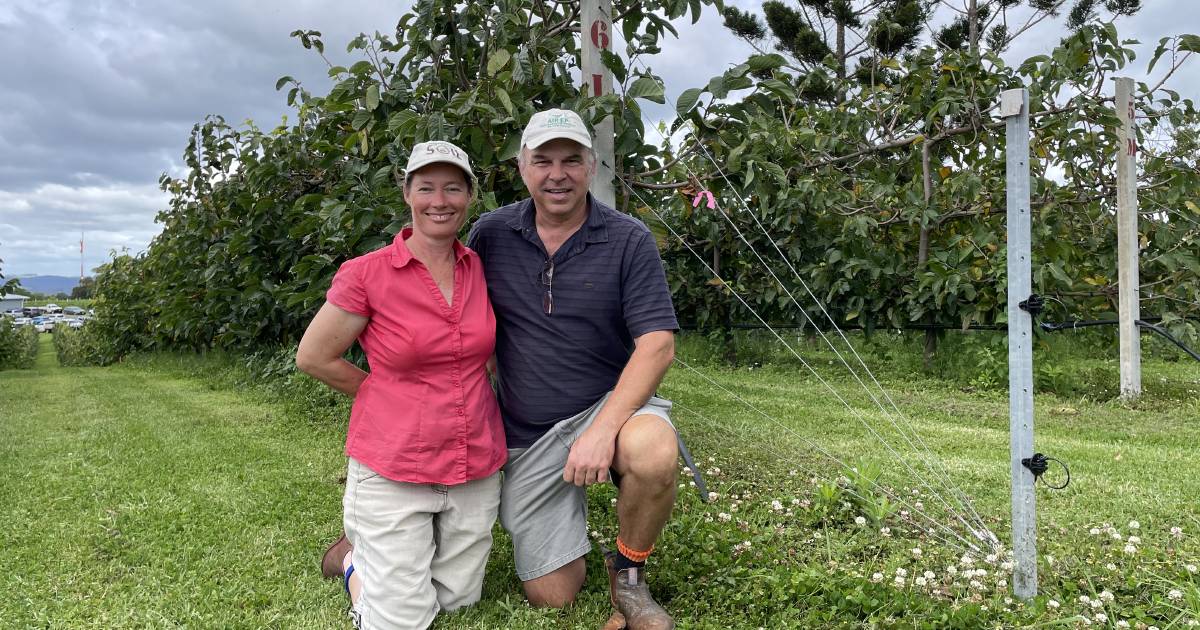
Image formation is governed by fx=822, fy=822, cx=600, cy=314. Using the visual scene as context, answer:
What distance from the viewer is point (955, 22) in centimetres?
1477

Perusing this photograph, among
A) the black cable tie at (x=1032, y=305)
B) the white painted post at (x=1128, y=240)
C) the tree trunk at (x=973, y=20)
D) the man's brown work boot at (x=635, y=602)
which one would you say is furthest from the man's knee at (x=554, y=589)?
the tree trunk at (x=973, y=20)

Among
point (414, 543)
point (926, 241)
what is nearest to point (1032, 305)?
point (414, 543)

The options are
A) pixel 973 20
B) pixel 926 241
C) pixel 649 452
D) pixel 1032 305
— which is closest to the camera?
pixel 1032 305

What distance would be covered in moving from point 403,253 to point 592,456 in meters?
0.70

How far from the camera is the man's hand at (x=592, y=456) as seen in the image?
205 cm

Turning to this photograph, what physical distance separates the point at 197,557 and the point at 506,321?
131 cm

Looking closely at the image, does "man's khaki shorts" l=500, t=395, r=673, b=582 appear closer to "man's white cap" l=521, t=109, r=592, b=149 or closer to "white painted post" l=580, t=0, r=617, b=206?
"man's white cap" l=521, t=109, r=592, b=149

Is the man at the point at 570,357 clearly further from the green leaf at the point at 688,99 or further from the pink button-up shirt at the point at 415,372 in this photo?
the green leaf at the point at 688,99

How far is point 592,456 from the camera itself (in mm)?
2047

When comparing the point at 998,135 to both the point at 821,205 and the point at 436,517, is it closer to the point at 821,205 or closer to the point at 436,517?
the point at 821,205

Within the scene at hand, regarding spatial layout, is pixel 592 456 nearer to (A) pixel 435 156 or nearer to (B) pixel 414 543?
(B) pixel 414 543

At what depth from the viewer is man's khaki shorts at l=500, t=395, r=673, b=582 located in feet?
7.33

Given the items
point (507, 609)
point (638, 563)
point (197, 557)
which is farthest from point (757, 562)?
point (197, 557)

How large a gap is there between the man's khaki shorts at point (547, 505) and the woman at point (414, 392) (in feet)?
0.41
